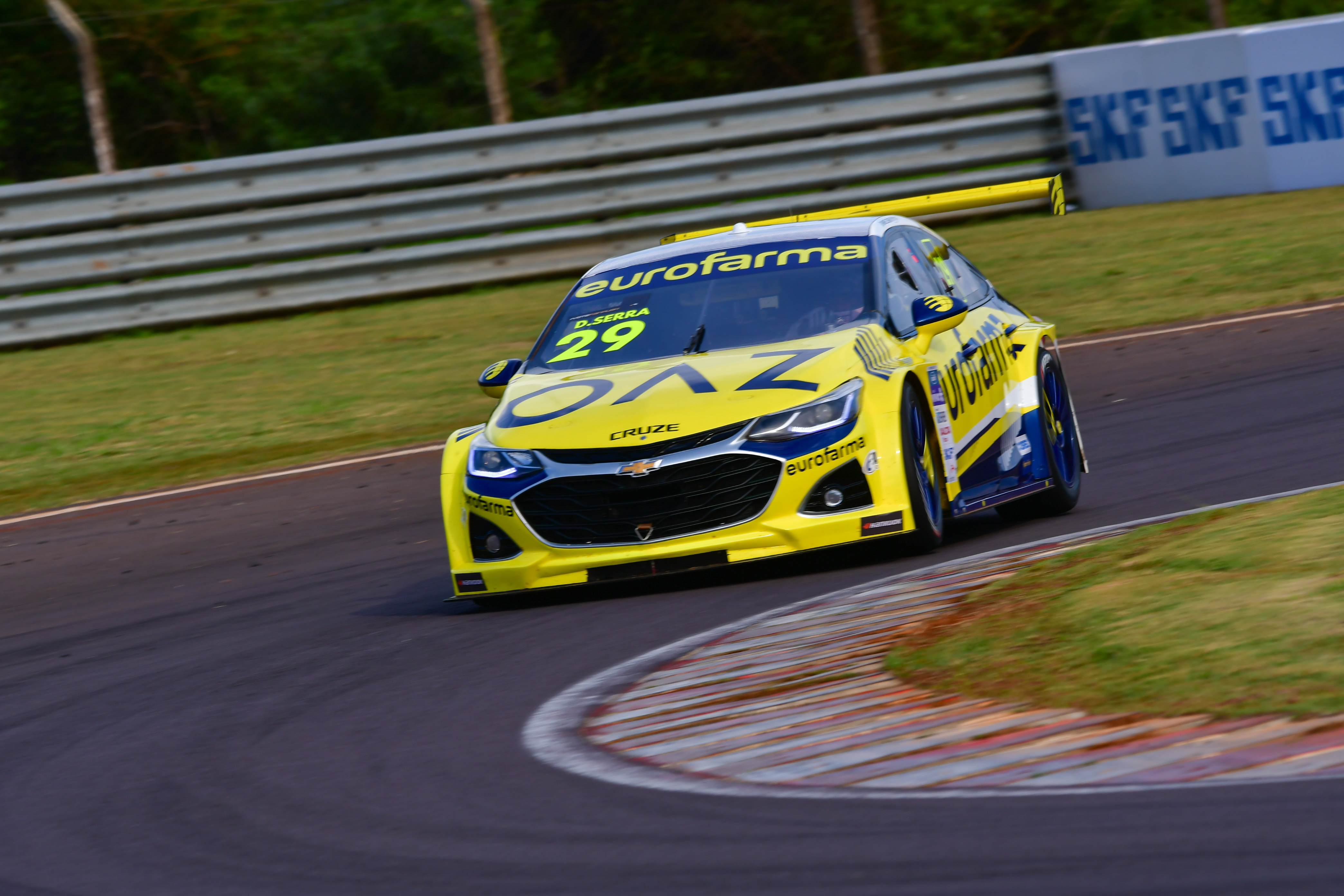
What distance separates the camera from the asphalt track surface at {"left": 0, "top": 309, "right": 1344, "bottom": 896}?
3.93 m

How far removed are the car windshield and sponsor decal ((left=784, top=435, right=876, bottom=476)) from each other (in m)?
0.86

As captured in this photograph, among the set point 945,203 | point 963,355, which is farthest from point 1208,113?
point 963,355

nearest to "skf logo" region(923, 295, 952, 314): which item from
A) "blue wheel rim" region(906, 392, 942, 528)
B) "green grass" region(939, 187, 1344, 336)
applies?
"blue wheel rim" region(906, 392, 942, 528)

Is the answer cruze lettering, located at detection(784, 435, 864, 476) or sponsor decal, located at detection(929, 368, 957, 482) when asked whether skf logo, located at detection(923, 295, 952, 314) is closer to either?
sponsor decal, located at detection(929, 368, 957, 482)

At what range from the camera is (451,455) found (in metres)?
8.18

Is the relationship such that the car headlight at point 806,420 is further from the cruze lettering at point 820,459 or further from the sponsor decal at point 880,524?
the sponsor decal at point 880,524

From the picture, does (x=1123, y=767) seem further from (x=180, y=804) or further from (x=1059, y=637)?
(x=180, y=804)

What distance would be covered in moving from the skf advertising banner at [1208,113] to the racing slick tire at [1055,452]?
36.8ft

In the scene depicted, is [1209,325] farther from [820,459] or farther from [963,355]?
[820,459]

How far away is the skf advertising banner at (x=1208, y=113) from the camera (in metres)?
19.3

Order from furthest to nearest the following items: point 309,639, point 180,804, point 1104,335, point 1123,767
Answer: point 1104,335, point 309,639, point 180,804, point 1123,767

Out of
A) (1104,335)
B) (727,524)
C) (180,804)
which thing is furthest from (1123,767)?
(1104,335)

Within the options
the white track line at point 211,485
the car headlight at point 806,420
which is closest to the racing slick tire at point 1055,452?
the car headlight at point 806,420

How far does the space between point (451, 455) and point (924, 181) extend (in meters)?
13.0
